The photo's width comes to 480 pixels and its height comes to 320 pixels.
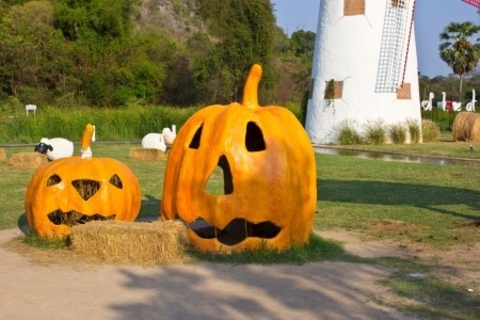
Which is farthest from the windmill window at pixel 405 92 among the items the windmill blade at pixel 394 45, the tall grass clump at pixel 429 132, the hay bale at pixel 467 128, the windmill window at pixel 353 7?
the hay bale at pixel 467 128

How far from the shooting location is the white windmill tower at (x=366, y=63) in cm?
2970

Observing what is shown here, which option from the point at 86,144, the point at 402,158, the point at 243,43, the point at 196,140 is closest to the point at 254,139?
the point at 196,140

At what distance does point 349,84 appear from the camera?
30.1 meters

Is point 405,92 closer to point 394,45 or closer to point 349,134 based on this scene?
point 394,45

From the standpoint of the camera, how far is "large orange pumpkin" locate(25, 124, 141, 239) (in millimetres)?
8680

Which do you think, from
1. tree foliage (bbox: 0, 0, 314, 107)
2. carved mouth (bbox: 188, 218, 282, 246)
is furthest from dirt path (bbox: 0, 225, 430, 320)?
tree foliage (bbox: 0, 0, 314, 107)

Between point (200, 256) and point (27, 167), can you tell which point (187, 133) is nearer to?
point (200, 256)

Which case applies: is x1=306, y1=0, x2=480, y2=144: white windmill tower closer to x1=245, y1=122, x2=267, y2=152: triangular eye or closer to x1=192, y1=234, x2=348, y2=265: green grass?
x1=245, y1=122, x2=267, y2=152: triangular eye

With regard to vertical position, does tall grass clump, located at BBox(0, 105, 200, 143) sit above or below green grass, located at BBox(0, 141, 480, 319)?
above

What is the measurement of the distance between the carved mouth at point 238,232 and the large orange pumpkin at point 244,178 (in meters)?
0.02

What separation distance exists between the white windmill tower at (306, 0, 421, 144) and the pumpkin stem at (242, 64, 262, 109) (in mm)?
21449

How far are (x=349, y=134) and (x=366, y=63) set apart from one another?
2864 mm

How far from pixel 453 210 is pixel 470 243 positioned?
285cm

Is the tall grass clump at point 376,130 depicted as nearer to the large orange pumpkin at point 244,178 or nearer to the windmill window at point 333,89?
the windmill window at point 333,89
